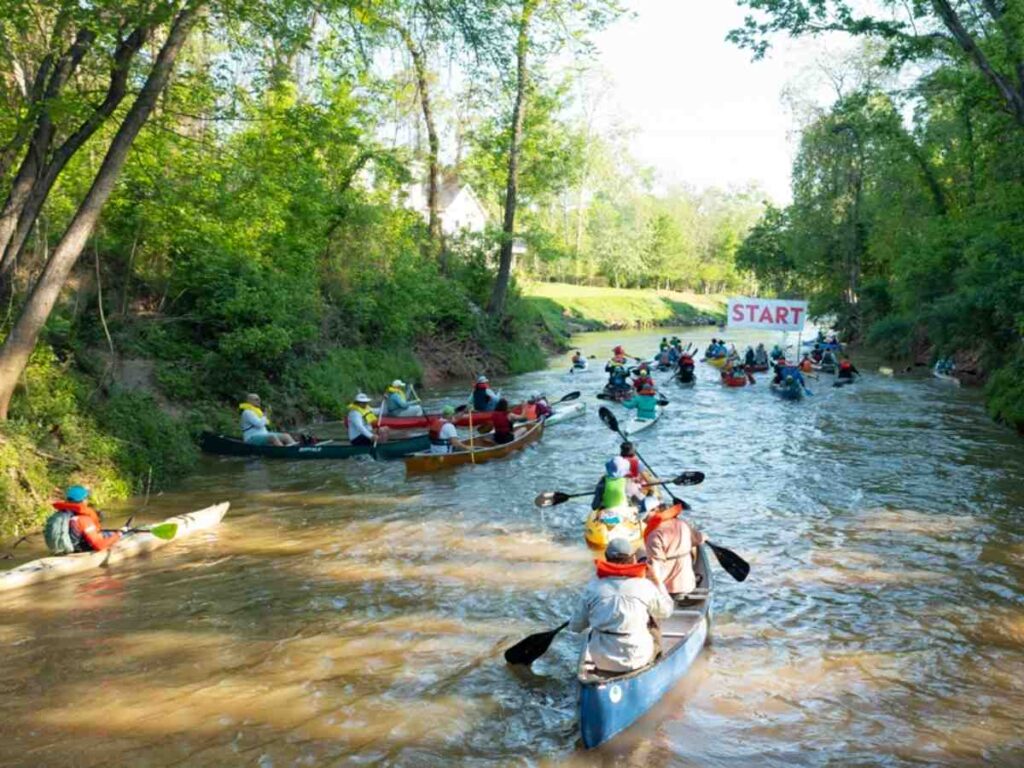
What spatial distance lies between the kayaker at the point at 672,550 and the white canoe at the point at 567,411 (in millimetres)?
12577

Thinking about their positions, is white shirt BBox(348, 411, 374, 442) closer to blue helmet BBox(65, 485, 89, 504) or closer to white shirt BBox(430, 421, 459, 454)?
white shirt BBox(430, 421, 459, 454)

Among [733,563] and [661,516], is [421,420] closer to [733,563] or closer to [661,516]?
[733,563]

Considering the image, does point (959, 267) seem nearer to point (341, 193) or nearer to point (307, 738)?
point (341, 193)

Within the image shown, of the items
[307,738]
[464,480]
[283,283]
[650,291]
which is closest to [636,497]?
[464,480]

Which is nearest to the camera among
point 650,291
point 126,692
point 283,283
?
point 126,692

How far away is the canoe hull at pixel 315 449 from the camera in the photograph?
56.4 feet

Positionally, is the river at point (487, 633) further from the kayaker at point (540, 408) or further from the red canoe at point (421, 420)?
the kayaker at point (540, 408)

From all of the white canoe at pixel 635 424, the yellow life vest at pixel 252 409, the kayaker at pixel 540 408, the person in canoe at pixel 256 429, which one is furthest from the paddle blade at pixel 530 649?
the kayaker at pixel 540 408

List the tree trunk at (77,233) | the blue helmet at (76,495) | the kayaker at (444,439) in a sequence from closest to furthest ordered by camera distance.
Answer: the blue helmet at (76,495), the tree trunk at (77,233), the kayaker at (444,439)

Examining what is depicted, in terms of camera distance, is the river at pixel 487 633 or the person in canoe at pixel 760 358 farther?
the person in canoe at pixel 760 358

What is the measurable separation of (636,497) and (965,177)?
1169 inches

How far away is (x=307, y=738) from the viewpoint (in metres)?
6.64

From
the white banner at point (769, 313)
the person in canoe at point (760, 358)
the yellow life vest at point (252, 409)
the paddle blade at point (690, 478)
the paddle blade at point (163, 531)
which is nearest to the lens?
the paddle blade at point (163, 531)

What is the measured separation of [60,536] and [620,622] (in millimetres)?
7629
